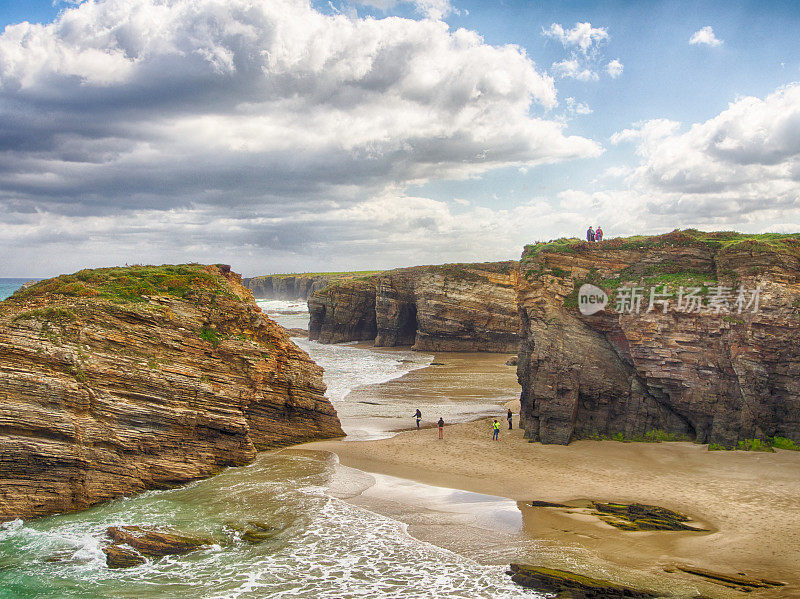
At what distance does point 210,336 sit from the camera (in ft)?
78.3

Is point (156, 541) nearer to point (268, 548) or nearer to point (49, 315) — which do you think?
point (268, 548)

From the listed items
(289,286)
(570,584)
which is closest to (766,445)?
(570,584)

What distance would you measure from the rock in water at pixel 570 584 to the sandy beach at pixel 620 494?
455 millimetres

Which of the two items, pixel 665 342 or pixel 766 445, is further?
pixel 665 342

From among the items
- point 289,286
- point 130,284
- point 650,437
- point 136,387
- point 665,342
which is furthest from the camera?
point 289,286

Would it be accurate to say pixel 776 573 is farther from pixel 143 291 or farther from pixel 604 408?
pixel 143 291

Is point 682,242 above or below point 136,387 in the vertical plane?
above

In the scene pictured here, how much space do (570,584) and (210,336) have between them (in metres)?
17.4

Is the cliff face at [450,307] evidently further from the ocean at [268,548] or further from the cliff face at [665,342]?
the ocean at [268,548]

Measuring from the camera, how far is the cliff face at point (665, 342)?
22422mm

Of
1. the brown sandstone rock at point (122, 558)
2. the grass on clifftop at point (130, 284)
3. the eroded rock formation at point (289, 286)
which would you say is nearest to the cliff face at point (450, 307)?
the grass on clifftop at point (130, 284)

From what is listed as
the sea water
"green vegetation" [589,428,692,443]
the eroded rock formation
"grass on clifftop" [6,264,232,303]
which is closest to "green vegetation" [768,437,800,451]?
"green vegetation" [589,428,692,443]

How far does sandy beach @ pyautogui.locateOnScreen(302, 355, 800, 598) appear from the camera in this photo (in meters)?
13.9

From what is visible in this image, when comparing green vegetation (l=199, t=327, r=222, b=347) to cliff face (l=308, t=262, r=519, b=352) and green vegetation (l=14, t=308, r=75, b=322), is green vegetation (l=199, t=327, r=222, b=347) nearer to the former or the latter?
A: green vegetation (l=14, t=308, r=75, b=322)
